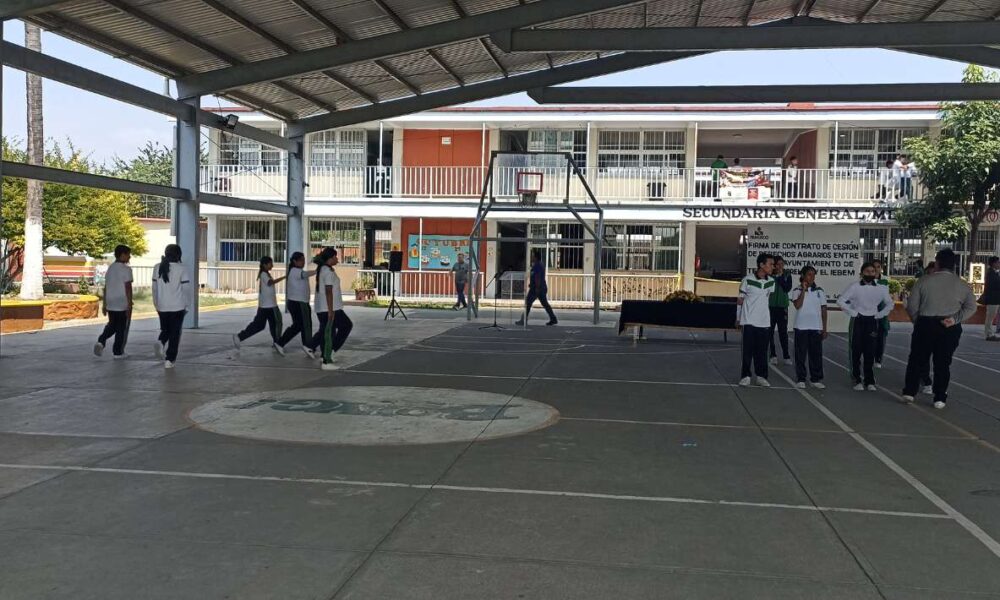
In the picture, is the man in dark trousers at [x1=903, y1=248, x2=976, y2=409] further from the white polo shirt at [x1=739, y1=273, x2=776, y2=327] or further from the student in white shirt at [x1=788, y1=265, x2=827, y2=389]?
the white polo shirt at [x1=739, y1=273, x2=776, y2=327]

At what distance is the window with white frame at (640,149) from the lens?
29875 mm

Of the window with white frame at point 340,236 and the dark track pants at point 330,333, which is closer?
the dark track pants at point 330,333

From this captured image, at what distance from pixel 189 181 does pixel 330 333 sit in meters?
6.87

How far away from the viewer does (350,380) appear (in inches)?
438

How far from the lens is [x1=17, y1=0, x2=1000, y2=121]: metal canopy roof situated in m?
13.3

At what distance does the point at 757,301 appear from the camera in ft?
35.3

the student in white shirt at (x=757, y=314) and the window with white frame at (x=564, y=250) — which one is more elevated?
the window with white frame at (x=564, y=250)

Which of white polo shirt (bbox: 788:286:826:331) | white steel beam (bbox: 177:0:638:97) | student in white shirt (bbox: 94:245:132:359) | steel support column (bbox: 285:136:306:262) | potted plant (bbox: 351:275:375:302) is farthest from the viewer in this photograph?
potted plant (bbox: 351:275:375:302)

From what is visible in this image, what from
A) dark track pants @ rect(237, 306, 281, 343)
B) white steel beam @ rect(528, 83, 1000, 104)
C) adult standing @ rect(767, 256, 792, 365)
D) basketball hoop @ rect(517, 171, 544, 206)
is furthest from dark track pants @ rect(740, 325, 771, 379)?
basketball hoop @ rect(517, 171, 544, 206)

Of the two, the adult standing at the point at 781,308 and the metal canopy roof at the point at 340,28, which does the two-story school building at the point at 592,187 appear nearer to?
the metal canopy roof at the point at 340,28

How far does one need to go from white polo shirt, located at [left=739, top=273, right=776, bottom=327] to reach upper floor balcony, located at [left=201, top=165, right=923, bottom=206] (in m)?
15.8

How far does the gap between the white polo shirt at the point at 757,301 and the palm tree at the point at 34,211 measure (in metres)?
17.7

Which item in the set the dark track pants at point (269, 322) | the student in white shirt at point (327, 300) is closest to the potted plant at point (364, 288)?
the dark track pants at point (269, 322)

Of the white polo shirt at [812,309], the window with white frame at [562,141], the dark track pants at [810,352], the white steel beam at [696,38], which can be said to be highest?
the window with white frame at [562,141]
